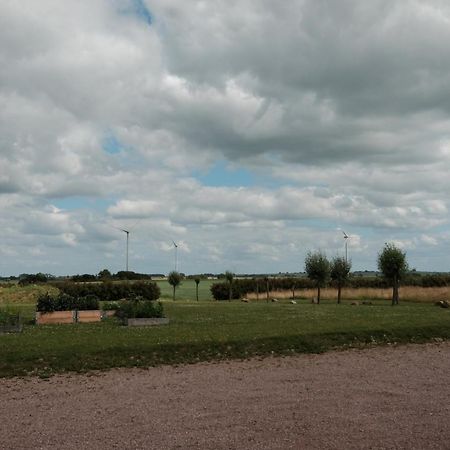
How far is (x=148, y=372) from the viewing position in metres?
11.7

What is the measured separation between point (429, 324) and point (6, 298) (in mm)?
33062

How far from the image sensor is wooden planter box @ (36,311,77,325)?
21.2 metres

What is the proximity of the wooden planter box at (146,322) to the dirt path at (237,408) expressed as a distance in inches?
318

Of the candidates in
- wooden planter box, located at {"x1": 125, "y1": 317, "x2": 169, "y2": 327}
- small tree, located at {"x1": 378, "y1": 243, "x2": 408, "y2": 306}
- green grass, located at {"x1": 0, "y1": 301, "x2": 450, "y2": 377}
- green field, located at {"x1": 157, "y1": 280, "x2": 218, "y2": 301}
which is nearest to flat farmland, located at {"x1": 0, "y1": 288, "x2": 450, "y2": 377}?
green grass, located at {"x1": 0, "y1": 301, "x2": 450, "y2": 377}

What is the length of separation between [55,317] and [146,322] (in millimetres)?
3698

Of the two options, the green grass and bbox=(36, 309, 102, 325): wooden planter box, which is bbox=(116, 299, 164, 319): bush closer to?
the green grass

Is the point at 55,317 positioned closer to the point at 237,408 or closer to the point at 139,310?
the point at 139,310

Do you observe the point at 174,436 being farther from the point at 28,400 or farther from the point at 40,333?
the point at 40,333

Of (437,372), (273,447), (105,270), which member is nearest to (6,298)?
(437,372)

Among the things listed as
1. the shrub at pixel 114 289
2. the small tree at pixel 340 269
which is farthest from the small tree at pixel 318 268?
the shrub at pixel 114 289

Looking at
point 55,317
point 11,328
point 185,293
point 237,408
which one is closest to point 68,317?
point 55,317

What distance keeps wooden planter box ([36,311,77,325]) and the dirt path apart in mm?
10510

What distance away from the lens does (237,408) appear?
8.45 metres

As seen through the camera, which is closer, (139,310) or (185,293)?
(139,310)
